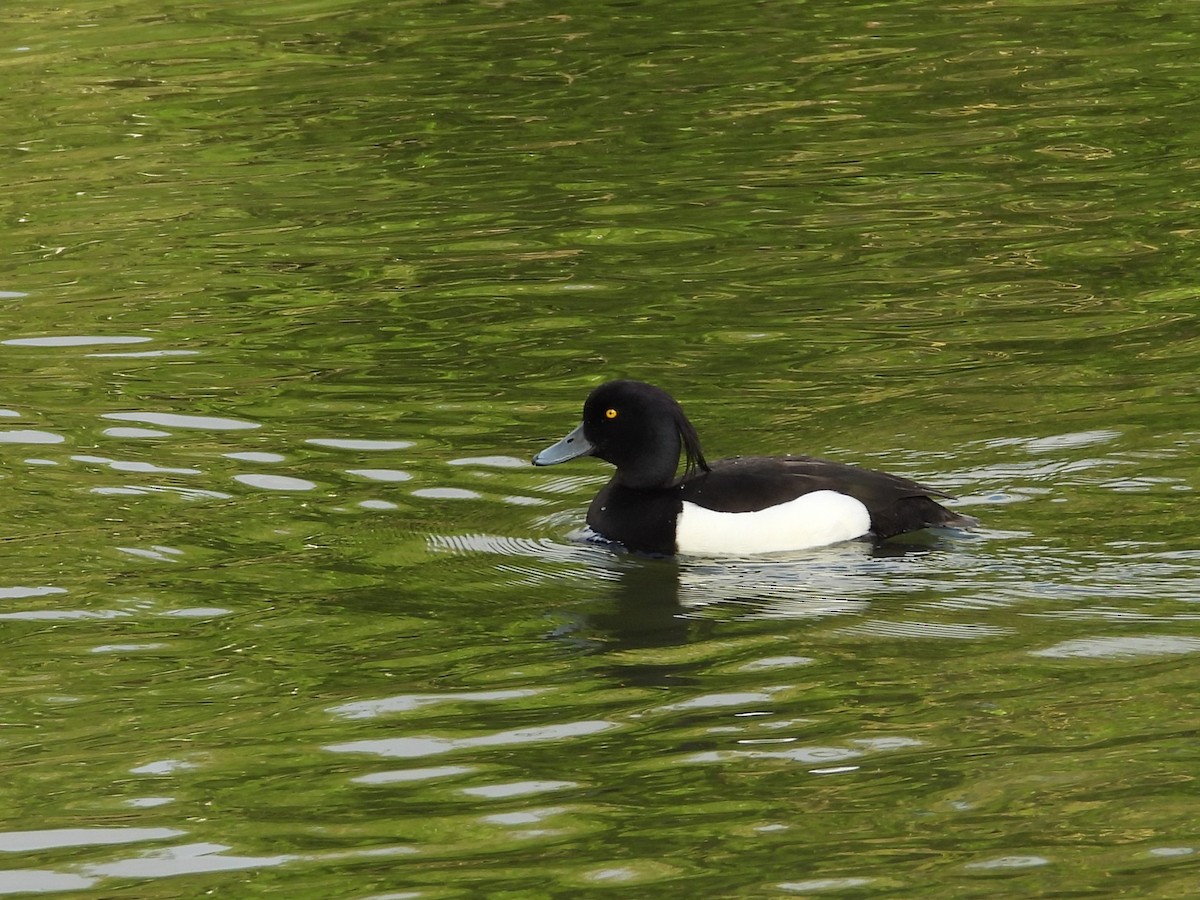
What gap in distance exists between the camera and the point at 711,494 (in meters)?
9.20

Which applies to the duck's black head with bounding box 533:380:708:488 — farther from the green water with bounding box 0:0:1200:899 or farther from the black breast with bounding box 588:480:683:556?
the green water with bounding box 0:0:1200:899

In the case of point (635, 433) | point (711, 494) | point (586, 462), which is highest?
point (635, 433)

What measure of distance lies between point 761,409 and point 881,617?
3.06m

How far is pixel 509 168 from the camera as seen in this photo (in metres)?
16.3

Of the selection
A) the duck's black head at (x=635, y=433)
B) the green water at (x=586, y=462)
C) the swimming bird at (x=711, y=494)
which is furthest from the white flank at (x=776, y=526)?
the duck's black head at (x=635, y=433)

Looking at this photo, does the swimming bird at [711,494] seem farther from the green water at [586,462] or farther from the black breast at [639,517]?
the green water at [586,462]

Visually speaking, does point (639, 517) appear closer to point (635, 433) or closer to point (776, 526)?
point (635, 433)

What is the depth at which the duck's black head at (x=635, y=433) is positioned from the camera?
31.2 ft

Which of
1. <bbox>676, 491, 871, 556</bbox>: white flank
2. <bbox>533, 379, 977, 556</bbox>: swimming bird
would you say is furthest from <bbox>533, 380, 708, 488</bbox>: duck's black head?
<bbox>676, 491, 871, 556</bbox>: white flank

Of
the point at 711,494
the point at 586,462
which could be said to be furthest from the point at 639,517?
the point at 586,462

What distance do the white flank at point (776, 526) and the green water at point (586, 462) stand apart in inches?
5.5

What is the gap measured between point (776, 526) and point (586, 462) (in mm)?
2051

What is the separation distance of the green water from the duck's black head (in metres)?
0.40

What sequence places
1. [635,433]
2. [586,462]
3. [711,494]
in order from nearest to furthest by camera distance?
[711,494] < [635,433] < [586,462]
